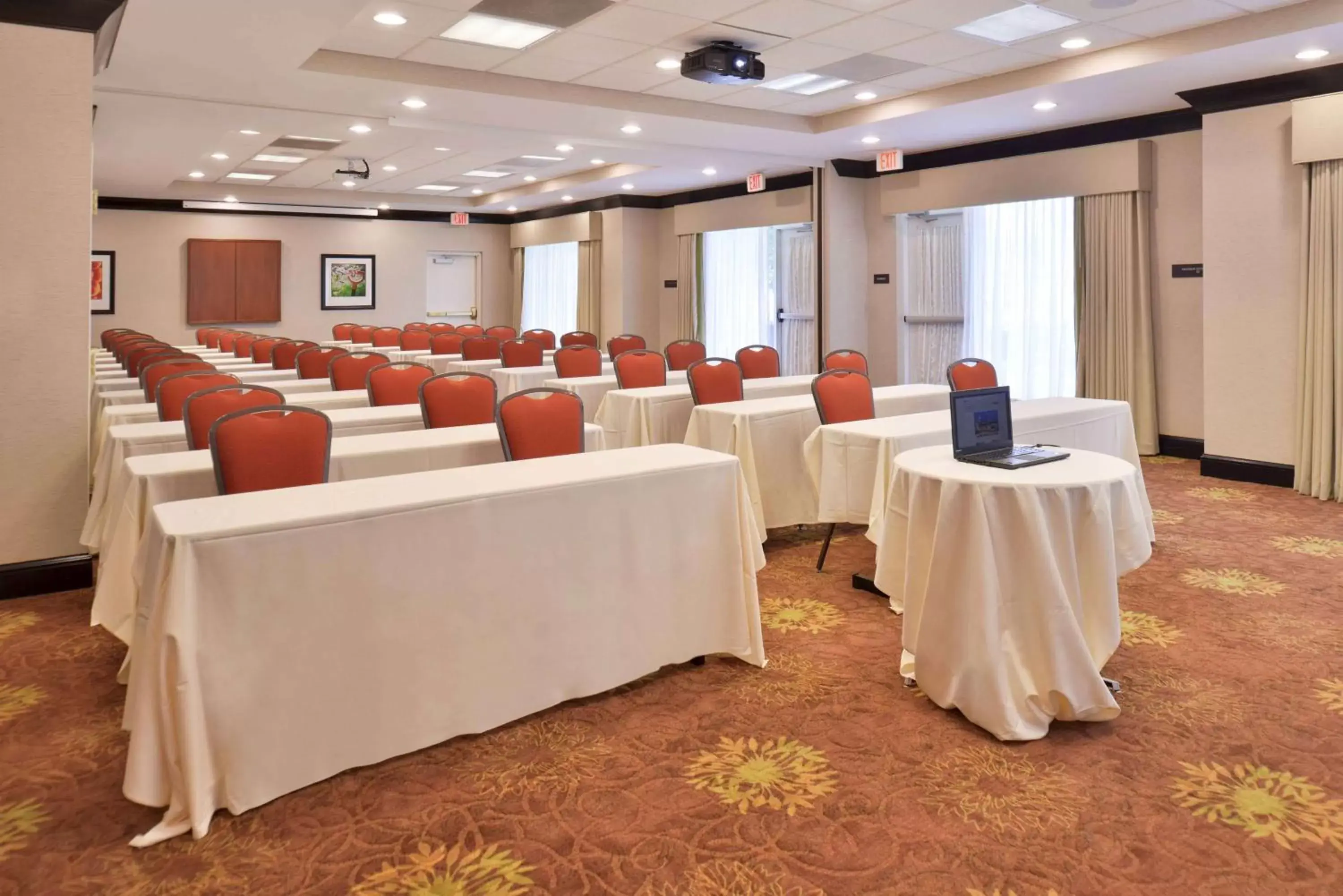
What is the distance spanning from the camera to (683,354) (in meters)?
8.55

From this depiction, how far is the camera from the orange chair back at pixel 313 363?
7.26 m

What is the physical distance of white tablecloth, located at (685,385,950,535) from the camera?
194 inches

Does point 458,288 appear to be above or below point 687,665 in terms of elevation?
above

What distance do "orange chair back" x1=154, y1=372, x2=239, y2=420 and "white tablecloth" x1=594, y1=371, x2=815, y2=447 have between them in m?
2.17

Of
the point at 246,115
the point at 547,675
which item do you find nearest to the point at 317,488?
the point at 547,675

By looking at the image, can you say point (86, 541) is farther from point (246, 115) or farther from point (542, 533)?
point (246, 115)

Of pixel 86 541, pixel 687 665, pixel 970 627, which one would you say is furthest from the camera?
pixel 86 541

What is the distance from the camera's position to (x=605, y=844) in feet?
7.52

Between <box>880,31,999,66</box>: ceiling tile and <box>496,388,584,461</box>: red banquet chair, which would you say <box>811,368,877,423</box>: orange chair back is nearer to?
<box>496,388,584,461</box>: red banquet chair

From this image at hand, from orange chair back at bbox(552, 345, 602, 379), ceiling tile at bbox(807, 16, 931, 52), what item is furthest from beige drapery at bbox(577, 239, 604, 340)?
ceiling tile at bbox(807, 16, 931, 52)

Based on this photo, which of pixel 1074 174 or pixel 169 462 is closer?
pixel 169 462

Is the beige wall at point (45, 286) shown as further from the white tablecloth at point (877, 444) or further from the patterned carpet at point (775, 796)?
the white tablecloth at point (877, 444)

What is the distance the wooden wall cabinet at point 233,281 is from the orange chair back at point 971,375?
12.5m

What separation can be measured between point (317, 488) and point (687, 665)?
4.69 ft
